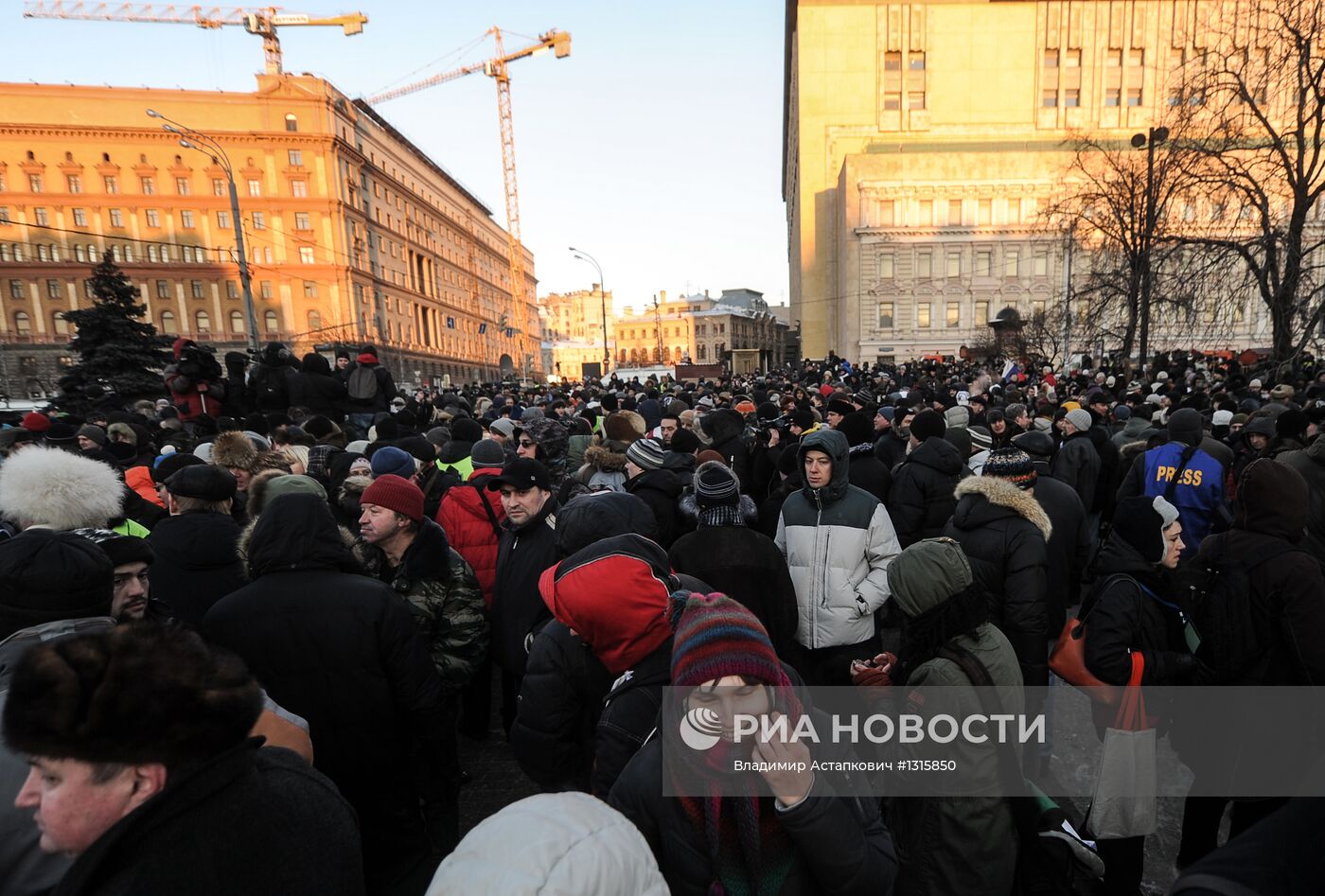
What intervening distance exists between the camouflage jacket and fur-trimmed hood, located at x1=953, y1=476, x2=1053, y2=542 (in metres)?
2.68

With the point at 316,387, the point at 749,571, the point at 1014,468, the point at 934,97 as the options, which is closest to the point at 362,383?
the point at 316,387

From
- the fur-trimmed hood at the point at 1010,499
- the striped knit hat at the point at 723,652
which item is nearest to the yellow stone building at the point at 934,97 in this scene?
the fur-trimmed hood at the point at 1010,499

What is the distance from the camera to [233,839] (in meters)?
1.16

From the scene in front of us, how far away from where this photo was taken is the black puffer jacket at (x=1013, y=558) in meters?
3.12

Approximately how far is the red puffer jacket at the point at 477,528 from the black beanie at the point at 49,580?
2.25 meters

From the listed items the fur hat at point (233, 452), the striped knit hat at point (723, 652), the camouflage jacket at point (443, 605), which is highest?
the fur hat at point (233, 452)

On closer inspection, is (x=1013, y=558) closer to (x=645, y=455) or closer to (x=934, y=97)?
(x=645, y=455)

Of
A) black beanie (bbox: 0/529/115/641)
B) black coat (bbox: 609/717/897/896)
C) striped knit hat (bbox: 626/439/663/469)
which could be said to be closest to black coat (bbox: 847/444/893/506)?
striped knit hat (bbox: 626/439/663/469)

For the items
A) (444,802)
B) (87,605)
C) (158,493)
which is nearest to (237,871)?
(87,605)

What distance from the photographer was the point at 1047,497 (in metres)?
3.96

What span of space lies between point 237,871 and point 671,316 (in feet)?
409

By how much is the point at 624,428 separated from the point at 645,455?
1.64m

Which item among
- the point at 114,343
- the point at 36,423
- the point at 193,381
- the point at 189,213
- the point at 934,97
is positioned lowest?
the point at 36,423

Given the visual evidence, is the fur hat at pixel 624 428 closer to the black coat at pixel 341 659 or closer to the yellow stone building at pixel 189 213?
the black coat at pixel 341 659
